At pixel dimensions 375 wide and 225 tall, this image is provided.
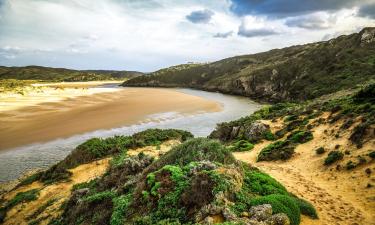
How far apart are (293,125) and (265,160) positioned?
25.9 ft

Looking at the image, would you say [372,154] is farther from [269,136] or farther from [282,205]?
[269,136]

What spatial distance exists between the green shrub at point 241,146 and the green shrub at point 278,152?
2560 millimetres

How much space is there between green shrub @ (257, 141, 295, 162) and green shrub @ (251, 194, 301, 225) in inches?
476

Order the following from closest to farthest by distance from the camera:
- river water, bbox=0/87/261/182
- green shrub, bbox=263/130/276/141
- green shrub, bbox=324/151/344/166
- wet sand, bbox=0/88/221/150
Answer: green shrub, bbox=324/151/344/166 → river water, bbox=0/87/261/182 → green shrub, bbox=263/130/276/141 → wet sand, bbox=0/88/221/150

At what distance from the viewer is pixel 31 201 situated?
1688 centimetres

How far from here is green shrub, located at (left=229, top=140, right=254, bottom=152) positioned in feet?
85.2

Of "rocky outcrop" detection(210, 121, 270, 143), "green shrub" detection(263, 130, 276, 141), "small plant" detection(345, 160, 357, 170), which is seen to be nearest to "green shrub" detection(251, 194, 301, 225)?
"small plant" detection(345, 160, 357, 170)

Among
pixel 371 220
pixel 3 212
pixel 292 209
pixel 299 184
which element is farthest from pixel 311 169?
pixel 3 212

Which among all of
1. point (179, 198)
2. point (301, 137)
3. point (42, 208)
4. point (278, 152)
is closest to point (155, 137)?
point (278, 152)

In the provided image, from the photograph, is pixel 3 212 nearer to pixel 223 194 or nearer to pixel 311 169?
pixel 223 194

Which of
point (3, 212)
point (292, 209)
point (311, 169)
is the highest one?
point (292, 209)

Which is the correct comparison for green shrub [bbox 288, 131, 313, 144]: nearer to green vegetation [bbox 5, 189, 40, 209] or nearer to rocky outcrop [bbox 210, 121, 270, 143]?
rocky outcrop [bbox 210, 121, 270, 143]

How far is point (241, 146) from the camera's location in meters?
26.7

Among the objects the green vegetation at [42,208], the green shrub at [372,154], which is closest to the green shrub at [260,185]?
the green shrub at [372,154]
